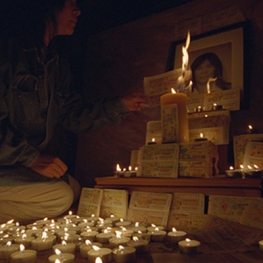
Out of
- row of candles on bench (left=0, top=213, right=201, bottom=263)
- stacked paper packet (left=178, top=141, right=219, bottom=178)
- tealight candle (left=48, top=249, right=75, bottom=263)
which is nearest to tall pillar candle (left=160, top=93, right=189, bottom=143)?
stacked paper packet (left=178, top=141, right=219, bottom=178)

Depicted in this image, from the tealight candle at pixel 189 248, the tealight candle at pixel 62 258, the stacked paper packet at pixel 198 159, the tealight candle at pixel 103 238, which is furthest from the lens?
the stacked paper packet at pixel 198 159

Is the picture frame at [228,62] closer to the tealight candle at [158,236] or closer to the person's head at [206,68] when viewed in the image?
the person's head at [206,68]

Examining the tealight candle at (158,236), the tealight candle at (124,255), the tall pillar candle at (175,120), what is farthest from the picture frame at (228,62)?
the tealight candle at (124,255)

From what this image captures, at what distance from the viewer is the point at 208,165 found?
6.48ft

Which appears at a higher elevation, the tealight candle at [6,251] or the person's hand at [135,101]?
the person's hand at [135,101]

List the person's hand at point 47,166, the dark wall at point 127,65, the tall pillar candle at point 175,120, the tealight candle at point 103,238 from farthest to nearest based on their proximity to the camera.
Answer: the dark wall at point 127,65
the person's hand at point 47,166
the tall pillar candle at point 175,120
the tealight candle at point 103,238

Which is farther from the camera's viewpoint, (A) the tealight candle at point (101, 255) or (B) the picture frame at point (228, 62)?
(B) the picture frame at point (228, 62)

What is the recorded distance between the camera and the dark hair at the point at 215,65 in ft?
8.62

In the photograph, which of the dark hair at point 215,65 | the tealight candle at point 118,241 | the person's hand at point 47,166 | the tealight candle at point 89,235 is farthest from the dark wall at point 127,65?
the tealight candle at point 118,241

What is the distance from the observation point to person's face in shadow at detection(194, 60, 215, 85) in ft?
8.97

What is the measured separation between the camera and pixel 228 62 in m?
2.65

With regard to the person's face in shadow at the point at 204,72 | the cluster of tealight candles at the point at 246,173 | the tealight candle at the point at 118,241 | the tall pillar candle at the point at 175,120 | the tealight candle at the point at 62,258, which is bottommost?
the tealight candle at the point at 62,258

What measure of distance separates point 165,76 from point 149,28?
1.12 m

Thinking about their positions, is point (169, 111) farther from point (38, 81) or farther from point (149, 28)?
point (149, 28)
